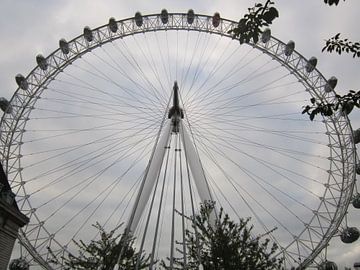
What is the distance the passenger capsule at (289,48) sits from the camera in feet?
114

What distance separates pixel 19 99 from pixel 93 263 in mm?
19246

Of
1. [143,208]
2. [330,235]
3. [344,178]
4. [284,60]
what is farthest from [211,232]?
[284,60]

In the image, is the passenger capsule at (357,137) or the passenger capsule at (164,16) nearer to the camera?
the passenger capsule at (357,137)

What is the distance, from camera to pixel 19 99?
1363 inches

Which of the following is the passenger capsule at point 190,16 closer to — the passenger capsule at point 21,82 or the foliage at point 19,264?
the passenger capsule at point 21,82

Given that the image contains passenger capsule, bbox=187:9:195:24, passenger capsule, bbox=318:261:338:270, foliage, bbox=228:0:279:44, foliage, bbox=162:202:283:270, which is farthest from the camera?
passenger capsule, bbox=187:9:195:24

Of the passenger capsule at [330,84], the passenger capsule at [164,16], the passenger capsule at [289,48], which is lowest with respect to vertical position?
the passenger capsule at [330,84]

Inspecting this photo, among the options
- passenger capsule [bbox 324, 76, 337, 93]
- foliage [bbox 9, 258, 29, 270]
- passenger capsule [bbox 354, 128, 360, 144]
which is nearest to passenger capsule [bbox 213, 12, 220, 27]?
passenger capsule [bbox 324, 76, 337, 93]

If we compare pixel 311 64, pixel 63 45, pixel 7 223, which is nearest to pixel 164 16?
pixel 63 45

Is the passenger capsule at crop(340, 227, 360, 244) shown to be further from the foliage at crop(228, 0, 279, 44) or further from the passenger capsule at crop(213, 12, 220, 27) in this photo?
the foliage at crop(228, 0, 279, 44)

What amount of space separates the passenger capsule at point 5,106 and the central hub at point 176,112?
17.3m

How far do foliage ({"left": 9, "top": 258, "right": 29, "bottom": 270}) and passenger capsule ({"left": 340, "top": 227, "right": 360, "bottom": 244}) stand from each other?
93.8 ft

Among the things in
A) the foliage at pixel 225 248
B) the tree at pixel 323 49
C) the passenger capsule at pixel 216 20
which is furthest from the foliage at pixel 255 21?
the passenger capsule at pixel 216 20

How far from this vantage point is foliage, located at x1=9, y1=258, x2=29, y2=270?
97.5ft
